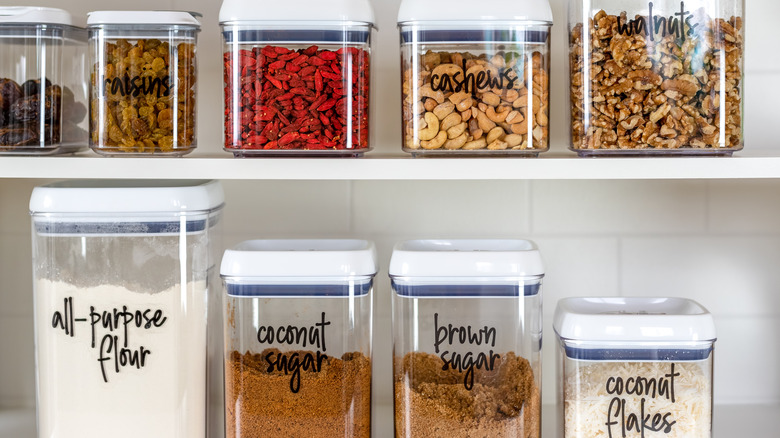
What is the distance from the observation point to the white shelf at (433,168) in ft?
2.94

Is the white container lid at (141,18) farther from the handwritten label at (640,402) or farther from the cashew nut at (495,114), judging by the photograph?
the handwritten label at (640,402)

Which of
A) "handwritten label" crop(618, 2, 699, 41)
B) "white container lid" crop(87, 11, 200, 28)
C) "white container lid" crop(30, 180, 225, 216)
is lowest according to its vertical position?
"white container lid" crop(30, 180, 225, 216)

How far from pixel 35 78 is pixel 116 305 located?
0.29 metres

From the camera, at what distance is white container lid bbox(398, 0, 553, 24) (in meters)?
0.91

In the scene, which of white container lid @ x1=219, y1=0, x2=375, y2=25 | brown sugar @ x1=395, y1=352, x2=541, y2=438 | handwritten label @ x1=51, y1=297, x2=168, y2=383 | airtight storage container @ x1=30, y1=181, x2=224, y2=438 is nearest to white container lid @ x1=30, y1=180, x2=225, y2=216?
airtight storage container @ x1=30, y1=181, x2=224, y2=438

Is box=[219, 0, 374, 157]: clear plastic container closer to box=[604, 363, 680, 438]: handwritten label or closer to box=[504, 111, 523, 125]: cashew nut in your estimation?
box=[504, 111, 523, 125]: cashew nut

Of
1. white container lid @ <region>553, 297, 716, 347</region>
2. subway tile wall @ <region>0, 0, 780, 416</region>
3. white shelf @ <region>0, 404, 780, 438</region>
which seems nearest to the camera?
white container lid @ <region>553, 297, 716, 347</region>

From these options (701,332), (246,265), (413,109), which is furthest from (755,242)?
(246,265)

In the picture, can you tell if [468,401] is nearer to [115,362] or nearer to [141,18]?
[115,362]

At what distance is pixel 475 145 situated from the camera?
0.91m

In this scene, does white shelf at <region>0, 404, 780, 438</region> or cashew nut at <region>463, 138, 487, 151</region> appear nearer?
cashew nut at <region>463, 138, 487, 151</region>

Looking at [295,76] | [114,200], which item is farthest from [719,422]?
[114,200]

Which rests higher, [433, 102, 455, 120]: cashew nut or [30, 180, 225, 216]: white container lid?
[433, 102, 455, 120]: cashew nut

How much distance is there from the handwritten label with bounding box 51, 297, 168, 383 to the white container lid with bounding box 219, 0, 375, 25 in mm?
350
